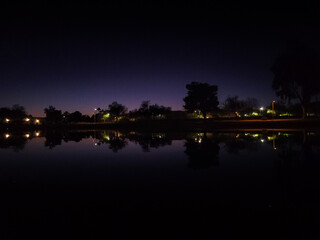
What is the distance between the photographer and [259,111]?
82.8m

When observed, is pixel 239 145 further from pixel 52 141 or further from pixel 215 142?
pixel 52 141

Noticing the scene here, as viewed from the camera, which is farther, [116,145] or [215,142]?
[116,145]

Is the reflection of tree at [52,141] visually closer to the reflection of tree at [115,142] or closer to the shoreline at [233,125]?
the reflection of tree at [115,142]

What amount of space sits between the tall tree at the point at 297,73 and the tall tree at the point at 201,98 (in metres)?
28.3

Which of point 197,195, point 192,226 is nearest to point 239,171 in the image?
point 197,195

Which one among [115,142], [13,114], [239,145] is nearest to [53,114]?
[13,114]

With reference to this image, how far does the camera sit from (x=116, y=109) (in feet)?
264

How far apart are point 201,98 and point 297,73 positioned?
3166 centimetres

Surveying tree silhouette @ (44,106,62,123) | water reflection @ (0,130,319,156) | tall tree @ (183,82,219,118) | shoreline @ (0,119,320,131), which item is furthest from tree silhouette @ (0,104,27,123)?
water reflection @ (0,130,319,156)

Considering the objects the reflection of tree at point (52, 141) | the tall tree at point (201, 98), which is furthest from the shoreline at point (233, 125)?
the tall tree at point (201, 98)

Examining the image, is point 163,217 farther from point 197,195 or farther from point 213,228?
point 197,195

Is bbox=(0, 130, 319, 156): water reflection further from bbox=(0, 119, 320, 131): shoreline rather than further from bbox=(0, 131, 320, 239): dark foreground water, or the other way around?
bbox=(0, 119, 320, 131): shoreline

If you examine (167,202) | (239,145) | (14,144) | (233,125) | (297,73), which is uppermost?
(297,73)

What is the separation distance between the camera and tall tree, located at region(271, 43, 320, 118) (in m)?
36.3
